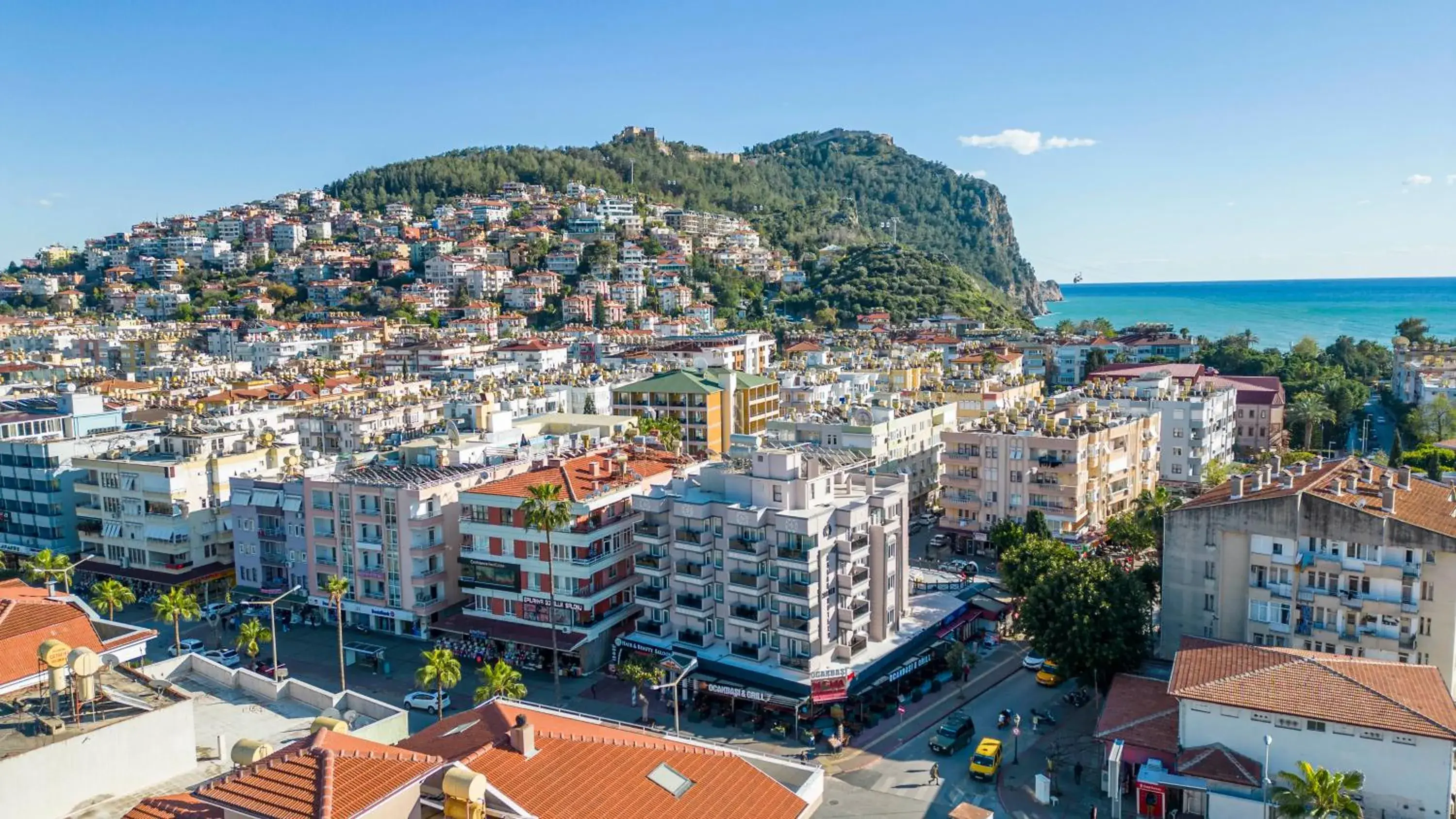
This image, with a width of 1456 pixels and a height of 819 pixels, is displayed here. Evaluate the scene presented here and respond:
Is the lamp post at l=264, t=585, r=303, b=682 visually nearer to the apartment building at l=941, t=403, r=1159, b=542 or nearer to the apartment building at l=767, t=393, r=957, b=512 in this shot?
the apartment building at l=767, t=393, r=957, b=512

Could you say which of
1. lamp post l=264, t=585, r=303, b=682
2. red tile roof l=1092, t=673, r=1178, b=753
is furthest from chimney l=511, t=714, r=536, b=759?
lamp post l=264, t=585, r=303, b=682

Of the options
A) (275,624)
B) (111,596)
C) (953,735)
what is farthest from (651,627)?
(111,596)

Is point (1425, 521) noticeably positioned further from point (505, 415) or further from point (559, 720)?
point (505, 415)

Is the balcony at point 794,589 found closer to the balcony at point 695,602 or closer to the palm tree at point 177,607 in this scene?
the balcony at point 695,602

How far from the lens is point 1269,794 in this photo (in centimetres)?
3584

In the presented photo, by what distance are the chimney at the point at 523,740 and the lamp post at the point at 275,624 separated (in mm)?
32171

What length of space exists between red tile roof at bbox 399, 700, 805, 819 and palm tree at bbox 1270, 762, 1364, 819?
764 inches

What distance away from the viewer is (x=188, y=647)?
57.9 meters

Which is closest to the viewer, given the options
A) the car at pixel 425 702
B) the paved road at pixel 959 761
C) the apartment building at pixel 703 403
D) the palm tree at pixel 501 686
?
the paved road at pixel 959 761

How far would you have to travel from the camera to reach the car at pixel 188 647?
186 ft

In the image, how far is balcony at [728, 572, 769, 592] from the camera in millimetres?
49219

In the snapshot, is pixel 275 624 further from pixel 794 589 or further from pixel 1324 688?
pixel 1324 688

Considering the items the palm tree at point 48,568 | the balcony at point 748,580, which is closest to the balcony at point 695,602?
the balcony at point 748,580

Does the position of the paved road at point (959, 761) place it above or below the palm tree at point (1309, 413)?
below
